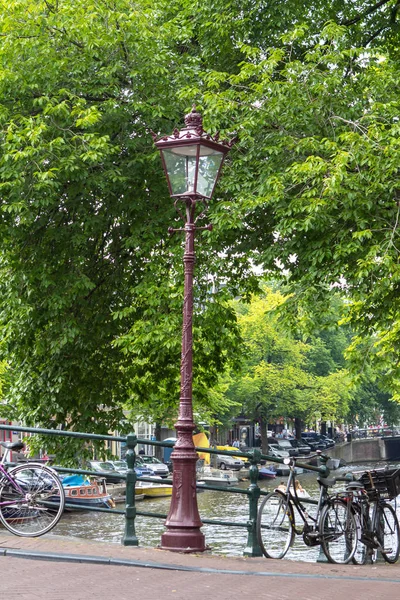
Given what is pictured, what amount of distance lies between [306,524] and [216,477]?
42.1 m

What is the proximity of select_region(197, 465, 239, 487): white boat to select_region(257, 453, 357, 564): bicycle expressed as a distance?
40.4 meters

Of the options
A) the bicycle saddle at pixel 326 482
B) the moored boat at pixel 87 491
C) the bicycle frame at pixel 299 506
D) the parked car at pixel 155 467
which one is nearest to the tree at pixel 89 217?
the bicycle saddle at pixel 326 482

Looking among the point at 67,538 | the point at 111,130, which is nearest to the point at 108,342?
the point at 111,130

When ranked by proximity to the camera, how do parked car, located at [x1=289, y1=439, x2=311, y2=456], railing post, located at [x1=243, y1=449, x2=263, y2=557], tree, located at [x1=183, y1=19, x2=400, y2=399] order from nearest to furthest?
railing post, located at [x1=243, y1=449, x2=263, y2=557], tree, located at [x1=183, y1=19, x2=400, y2=399], parked car, located at [x1=289, y1=439, x2=311, y2=456]

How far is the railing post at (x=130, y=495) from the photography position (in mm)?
9320

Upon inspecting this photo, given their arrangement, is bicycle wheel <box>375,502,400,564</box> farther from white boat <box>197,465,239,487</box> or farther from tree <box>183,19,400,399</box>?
white boat <box>197,465,239,487</box>

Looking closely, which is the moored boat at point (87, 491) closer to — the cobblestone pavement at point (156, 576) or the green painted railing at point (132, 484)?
the green painted railing at point (132, 484)

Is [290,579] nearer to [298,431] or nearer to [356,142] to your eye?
[356,142]

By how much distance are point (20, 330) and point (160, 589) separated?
1132 centimetres

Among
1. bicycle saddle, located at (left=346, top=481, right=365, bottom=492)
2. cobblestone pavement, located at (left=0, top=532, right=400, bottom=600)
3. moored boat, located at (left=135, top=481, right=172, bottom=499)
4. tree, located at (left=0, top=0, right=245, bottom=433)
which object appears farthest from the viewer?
moored boat, located at (left=135, top=481, right=172, bottom=499)

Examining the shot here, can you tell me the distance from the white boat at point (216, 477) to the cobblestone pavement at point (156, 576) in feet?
139

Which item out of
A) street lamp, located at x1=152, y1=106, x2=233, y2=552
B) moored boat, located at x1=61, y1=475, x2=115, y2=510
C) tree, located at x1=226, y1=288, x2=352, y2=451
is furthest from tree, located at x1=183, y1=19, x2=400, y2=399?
tree, located at x1=226, y1=288, x2=352, y2=451

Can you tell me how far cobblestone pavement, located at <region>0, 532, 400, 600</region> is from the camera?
6934 mm

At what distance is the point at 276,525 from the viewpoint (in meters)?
10.1
